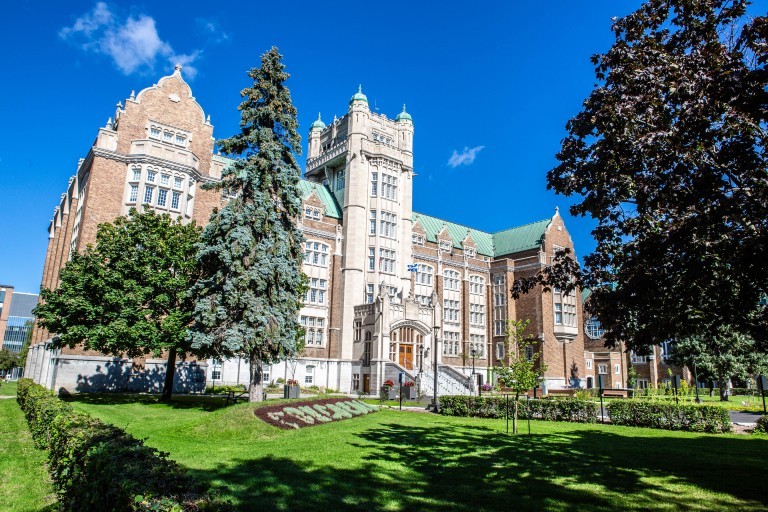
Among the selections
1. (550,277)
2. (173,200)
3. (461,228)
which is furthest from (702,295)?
(461,228)

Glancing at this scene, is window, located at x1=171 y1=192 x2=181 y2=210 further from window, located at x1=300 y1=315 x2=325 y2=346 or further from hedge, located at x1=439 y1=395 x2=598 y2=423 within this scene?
hedge, located at x1=439 y1=395 x2=598 y2=423

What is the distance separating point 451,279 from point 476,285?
3.76 m

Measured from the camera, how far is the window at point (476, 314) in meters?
54.5

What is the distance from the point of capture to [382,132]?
1939 inches

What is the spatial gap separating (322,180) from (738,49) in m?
43.0

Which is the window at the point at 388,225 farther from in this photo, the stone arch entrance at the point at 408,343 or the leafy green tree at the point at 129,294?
the leafy green tree at the point at 129,294

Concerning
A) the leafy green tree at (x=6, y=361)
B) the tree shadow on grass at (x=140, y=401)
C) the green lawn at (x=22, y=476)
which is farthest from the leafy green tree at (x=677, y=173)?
the leafy green tree at (x=6, y=361)

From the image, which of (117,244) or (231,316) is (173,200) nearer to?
(117,244)

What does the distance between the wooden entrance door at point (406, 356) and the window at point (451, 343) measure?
308 inches

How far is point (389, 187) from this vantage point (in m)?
47.7

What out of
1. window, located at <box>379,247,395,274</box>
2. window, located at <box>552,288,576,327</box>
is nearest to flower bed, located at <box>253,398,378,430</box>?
window, located at <box>379,247,395,274</box>

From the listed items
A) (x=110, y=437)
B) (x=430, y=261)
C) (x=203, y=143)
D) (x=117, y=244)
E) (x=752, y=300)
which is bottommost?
(x=110, y=437)

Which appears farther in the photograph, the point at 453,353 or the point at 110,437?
the point at 453,353

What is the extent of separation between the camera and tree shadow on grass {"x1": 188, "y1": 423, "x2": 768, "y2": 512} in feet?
28.2
